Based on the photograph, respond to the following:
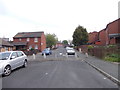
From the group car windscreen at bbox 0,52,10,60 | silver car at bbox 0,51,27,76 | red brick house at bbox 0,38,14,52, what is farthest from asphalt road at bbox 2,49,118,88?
red brick house at bbox 0,38,14,52

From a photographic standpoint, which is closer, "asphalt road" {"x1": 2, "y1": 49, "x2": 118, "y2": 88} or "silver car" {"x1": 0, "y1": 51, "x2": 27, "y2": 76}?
"asphalt road" {"x1": 2, "y1": 49, "x2": 118, "y2": 88}

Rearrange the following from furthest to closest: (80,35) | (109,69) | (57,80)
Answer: (80,35), (109,69), (57,80)

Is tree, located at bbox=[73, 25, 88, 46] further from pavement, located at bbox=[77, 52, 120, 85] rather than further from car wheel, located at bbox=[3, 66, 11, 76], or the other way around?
car wheel, located at bbox=[3, 66, 11, 76]

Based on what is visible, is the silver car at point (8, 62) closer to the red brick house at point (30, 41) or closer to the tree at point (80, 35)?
the red brick house at point (30, 41)

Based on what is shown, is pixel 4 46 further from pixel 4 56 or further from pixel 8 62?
pixel 8 62

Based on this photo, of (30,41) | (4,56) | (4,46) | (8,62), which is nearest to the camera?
(8,62)

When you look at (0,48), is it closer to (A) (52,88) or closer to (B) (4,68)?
(B) (4,68)

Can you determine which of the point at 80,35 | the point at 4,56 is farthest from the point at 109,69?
the point at 80,35

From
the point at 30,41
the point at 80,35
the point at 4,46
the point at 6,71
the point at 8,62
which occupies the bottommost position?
the point at 6,71

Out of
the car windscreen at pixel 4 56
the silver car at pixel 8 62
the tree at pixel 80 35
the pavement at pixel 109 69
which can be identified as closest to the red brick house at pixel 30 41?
the tree at pixel 80 35

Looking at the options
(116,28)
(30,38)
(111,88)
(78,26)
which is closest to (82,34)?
(78,26)

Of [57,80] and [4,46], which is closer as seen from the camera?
[57,80]

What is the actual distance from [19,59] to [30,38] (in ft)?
114

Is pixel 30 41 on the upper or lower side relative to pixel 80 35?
lower
